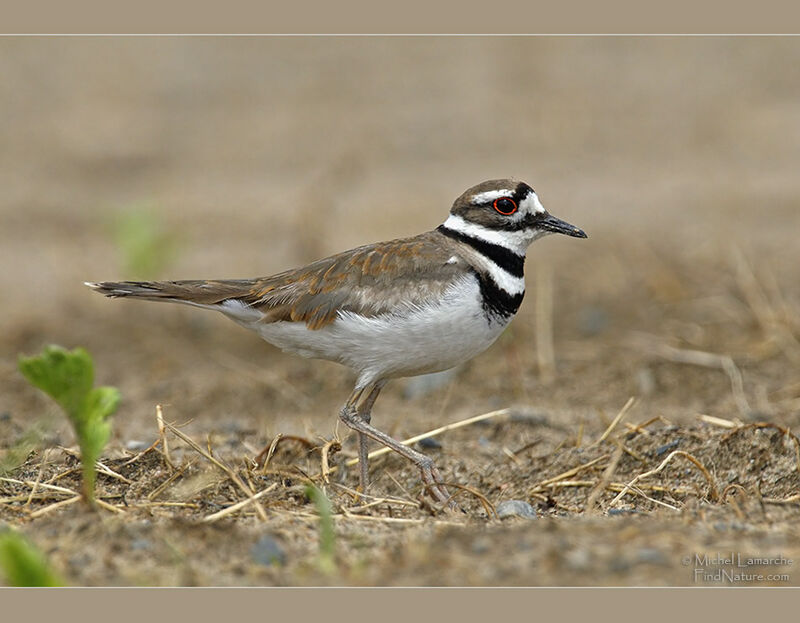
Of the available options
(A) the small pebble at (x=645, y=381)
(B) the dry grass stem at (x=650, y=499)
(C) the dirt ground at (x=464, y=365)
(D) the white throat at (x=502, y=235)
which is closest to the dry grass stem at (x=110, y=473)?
(C) the dirt ground at (x=464, y=365)

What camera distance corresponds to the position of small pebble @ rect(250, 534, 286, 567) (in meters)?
4.09

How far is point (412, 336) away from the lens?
5285 millimetres

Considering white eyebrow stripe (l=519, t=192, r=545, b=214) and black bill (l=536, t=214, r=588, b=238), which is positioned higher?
white eyebrow stripe (l=519, t=192, r=545, b=214)

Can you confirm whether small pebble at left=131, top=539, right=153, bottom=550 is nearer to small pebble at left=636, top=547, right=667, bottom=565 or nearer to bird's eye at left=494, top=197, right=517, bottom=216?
small pebble at left=636, top=547, right=667, bottom=565

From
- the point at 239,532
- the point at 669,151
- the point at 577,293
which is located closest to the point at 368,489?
the point at 239,532

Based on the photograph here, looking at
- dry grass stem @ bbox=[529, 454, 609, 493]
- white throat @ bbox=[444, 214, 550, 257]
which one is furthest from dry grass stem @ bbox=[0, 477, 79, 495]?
white throat @ bbox=[444, 214, 550, 257]

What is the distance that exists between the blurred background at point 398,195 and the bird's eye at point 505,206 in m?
1.46

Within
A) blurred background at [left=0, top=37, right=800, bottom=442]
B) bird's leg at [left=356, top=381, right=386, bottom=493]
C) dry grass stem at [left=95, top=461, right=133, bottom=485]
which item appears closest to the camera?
dry grass stem at [left=95, top=461, right=133, bottom=485]

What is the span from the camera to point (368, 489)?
18.2 ft

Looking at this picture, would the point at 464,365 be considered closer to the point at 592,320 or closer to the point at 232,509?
the point at 592,320

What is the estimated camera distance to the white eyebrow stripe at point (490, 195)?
225 inches

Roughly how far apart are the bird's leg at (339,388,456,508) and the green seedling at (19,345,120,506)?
4.65 ft

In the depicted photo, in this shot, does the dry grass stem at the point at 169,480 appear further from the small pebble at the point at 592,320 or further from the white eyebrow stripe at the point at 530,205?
the small pebble at the point at 592,320

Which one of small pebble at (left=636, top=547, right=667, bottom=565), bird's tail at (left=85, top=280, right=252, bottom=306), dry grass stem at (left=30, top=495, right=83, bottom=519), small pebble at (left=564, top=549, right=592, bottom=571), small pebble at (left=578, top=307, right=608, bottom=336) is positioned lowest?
dry grass stem at (left=30, top=495, right=83, bottom=519)
